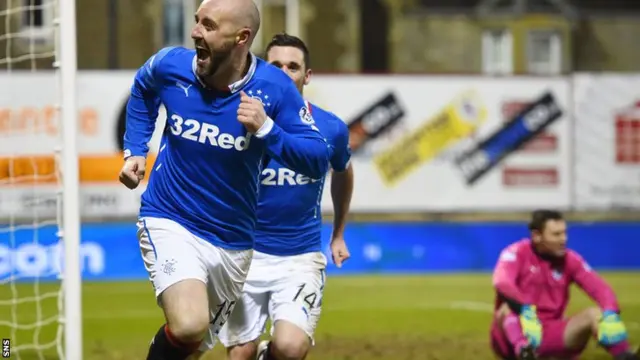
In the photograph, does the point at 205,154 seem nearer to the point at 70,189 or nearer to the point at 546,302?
the point at 70,189

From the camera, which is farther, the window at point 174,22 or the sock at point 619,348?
the window at point 174,22

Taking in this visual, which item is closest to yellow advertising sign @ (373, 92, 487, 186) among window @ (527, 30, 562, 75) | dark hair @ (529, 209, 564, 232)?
dark hair @ (529, 209, 564, 232)

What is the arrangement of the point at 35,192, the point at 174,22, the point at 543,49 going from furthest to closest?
the point at 543,49 → the point at 174,22 → the point at 35,192

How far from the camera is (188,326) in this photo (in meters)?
5.30

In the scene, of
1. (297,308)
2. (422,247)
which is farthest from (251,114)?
(422,247)

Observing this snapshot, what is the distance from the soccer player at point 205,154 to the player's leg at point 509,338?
10.1 feet

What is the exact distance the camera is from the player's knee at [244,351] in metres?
6.54

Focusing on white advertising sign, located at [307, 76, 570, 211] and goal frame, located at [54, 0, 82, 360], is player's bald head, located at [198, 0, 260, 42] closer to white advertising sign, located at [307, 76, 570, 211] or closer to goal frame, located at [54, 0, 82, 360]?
goal frame, located at [54, 0, 82, 360]

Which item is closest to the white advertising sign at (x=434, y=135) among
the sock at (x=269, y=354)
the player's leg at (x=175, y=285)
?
the sock at (x=269, y=354)

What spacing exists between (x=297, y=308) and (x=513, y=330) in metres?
2.48

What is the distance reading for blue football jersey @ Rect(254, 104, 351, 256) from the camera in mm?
6574

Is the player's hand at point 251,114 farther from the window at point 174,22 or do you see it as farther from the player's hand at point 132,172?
the window at point 174,22

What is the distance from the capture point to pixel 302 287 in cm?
652

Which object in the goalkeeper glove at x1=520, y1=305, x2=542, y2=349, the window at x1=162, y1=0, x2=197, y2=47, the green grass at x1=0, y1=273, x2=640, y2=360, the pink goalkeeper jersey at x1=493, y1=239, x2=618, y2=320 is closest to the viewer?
the goalkeeper glove at x1=520, y1=305, x2=542, y2=349
